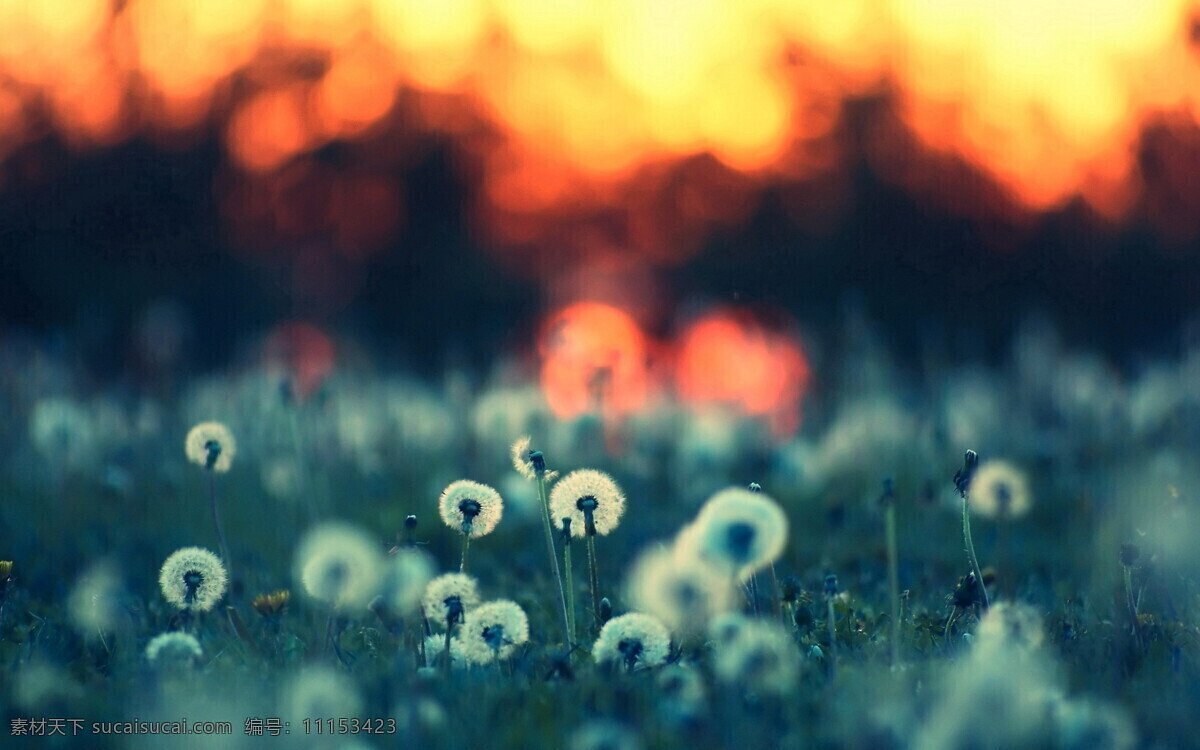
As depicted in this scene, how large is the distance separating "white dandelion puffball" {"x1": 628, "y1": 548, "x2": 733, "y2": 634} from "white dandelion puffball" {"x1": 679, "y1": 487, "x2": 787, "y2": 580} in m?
0.19

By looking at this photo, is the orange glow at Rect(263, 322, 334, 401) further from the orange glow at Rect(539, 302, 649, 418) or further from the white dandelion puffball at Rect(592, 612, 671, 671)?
the white dandelion puffball at Rect(592, 612, 671, 671)

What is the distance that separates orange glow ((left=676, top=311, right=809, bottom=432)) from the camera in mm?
7594

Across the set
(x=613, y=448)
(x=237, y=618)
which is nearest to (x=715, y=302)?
(x=613, y=448)

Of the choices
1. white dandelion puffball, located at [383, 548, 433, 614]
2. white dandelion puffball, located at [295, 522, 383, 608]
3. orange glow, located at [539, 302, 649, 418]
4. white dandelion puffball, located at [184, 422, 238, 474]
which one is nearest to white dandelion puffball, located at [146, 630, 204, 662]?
white dandelion puffball, located at [295, 522, 383, 608]

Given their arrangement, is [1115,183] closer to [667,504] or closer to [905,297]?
[905,297]

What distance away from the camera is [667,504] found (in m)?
4.87

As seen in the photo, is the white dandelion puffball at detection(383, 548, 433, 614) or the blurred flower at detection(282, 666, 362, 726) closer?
the blurred flower at detection(282, 666, 362, 726)

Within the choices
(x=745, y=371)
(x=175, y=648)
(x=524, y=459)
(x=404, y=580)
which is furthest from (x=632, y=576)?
(x=745, y=371)

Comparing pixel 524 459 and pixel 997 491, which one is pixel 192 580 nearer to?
pixel 524 459

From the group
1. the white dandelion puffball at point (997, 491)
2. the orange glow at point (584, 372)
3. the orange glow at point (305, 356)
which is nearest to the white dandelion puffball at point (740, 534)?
the white dandelion puffball at point (997, 491)

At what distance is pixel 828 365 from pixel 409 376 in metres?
3.06

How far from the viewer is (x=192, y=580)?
110 inches

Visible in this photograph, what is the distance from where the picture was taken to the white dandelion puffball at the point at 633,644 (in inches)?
98.8

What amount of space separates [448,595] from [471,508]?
0.25 m
